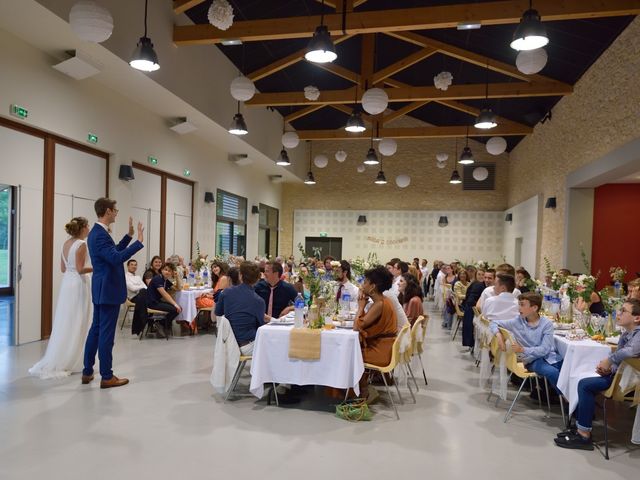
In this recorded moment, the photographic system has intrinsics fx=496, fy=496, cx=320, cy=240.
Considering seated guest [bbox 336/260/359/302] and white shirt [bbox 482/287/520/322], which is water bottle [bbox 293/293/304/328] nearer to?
seated guest [bbox 336/260/359/302]

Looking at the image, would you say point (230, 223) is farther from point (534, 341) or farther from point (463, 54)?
point (534, 341)

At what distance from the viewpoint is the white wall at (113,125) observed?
6.06 metres

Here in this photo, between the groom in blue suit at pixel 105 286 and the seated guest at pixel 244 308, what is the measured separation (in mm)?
946

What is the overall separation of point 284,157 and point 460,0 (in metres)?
5.38

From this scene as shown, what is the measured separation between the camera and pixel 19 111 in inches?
236

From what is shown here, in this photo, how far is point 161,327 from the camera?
293 inches

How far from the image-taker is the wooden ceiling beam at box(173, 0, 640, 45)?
6.32 metres

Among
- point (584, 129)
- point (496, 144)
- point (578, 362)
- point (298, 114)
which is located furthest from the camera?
point (298, 114)

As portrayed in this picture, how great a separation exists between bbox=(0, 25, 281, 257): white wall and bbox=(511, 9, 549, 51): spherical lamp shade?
5629 mm

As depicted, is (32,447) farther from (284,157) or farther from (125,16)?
(284,157)

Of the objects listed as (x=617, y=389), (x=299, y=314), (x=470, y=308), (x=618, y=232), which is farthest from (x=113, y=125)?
(x=618, y=232)

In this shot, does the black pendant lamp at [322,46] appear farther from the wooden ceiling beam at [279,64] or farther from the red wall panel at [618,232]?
the red wall panel at [618,232]

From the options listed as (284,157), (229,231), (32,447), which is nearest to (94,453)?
(32,447)

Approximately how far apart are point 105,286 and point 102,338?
482 mm
